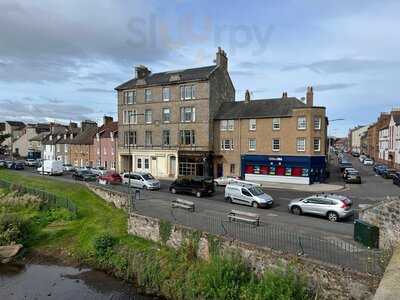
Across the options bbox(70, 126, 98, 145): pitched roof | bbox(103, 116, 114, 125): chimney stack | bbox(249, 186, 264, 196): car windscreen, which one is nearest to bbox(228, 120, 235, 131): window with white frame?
bbox(249, 186, 264, 196): car windscreen

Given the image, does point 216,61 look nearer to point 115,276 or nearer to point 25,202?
point 25,202

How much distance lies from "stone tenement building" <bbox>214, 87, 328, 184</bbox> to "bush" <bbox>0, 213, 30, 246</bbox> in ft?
92.8

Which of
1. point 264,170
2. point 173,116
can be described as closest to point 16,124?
point 173,116

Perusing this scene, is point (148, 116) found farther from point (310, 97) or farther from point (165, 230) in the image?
point (165, 230)

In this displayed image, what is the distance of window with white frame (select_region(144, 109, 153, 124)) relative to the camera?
5425 centimetres

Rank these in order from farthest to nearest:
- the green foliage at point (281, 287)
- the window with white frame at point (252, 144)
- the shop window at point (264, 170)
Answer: the window with white frame at point (252, 144), the shop window at point (264, 170), the green foliage at point (281, 287)

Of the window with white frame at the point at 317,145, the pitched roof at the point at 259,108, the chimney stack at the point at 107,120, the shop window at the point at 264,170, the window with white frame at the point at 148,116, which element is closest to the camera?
the window with white frame at the point at 317,145

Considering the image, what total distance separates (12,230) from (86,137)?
45.1 metres

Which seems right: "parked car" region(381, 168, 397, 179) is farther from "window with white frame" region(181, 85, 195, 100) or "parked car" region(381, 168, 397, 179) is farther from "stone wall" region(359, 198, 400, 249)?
"stone wall" region(359, 198, 400, 249)

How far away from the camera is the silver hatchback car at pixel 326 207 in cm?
2359

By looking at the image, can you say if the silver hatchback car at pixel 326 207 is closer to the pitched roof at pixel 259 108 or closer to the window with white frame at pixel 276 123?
the window with white frame at pixel 276 123

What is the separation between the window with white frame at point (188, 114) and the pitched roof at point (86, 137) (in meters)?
23.5

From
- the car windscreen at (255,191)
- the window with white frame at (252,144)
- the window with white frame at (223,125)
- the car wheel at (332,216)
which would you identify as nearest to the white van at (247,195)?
the car windscreen at (255,191)

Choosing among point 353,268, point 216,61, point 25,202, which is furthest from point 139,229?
point 216,61
